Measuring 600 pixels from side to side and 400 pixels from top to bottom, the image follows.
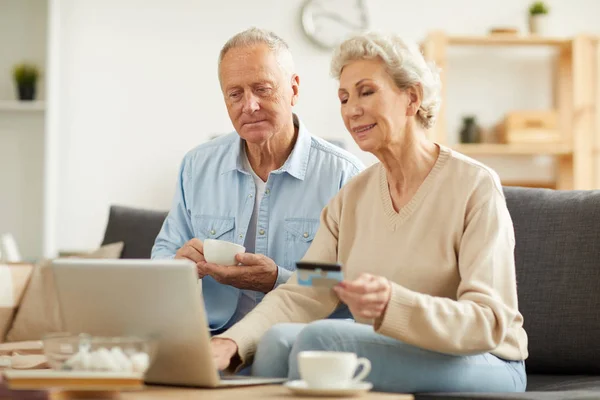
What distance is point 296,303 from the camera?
2072mm

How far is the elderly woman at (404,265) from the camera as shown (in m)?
1.67

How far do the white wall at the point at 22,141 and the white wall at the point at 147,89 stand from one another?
16 cm

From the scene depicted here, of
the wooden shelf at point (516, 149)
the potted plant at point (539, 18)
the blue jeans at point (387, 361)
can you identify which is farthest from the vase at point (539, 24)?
the blue jeans at point (387, 361)

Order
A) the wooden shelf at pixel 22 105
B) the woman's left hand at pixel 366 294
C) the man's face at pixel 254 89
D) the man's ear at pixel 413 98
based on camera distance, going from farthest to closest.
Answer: the wooden shelf at pixel 22 105 → the man's face at pixel 254 89 → the man's ear at pixel 413 98 → the woman's left hand at pixel 366 294

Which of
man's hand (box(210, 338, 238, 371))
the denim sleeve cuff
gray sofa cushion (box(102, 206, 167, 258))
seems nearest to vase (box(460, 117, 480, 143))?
gray sofa cushion (box(102, 206, 167, 258))

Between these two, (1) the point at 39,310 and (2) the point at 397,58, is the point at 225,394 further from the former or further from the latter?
(1) the point at 39,310

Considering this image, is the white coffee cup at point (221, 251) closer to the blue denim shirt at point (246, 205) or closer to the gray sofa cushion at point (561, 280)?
the blue denim shirt at point (246, 205)

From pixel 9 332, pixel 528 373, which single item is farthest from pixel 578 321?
pixel 9 332

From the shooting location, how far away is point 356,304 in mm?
1594

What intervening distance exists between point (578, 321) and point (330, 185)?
72cm

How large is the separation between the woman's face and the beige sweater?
12 centimetres

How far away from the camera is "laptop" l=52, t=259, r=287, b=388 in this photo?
148 centimetres

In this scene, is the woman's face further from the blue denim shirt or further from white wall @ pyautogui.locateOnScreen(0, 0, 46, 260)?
white wall @ pyautogui.locateOnScreen(0, 0, 46, 260)

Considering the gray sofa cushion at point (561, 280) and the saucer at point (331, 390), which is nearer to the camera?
the saucer at point (331, 390)
